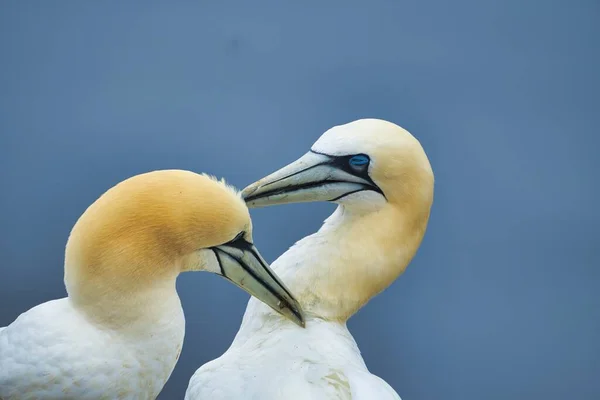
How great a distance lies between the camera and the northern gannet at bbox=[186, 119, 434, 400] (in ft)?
10.6

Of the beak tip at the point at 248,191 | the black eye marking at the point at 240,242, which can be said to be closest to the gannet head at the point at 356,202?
the beak tip at the point at 248,191

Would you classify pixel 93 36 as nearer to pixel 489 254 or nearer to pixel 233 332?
pixel 233 332

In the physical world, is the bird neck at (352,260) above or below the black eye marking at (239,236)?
below

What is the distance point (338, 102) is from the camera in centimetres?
478

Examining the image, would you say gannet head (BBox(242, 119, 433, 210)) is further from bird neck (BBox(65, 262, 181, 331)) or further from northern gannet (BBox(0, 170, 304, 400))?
bird neck (BBox(65, 262, 181, 331))

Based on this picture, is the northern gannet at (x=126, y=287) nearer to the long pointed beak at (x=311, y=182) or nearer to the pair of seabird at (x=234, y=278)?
the pair of seabird at (x=234, y=278)

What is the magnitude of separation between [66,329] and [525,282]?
2.50m

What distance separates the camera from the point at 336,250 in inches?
136

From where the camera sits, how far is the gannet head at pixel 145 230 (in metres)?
2.80

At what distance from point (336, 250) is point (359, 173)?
0.30 metres

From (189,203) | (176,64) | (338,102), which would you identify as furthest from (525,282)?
(189,203)

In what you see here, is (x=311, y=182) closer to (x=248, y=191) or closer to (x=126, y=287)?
(x=248, y=191)

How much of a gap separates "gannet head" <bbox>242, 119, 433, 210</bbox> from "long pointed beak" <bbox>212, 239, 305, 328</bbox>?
325 millimetres

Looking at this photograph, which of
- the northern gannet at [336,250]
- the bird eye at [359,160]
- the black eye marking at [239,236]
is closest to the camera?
the black eye marking at [239,236]
